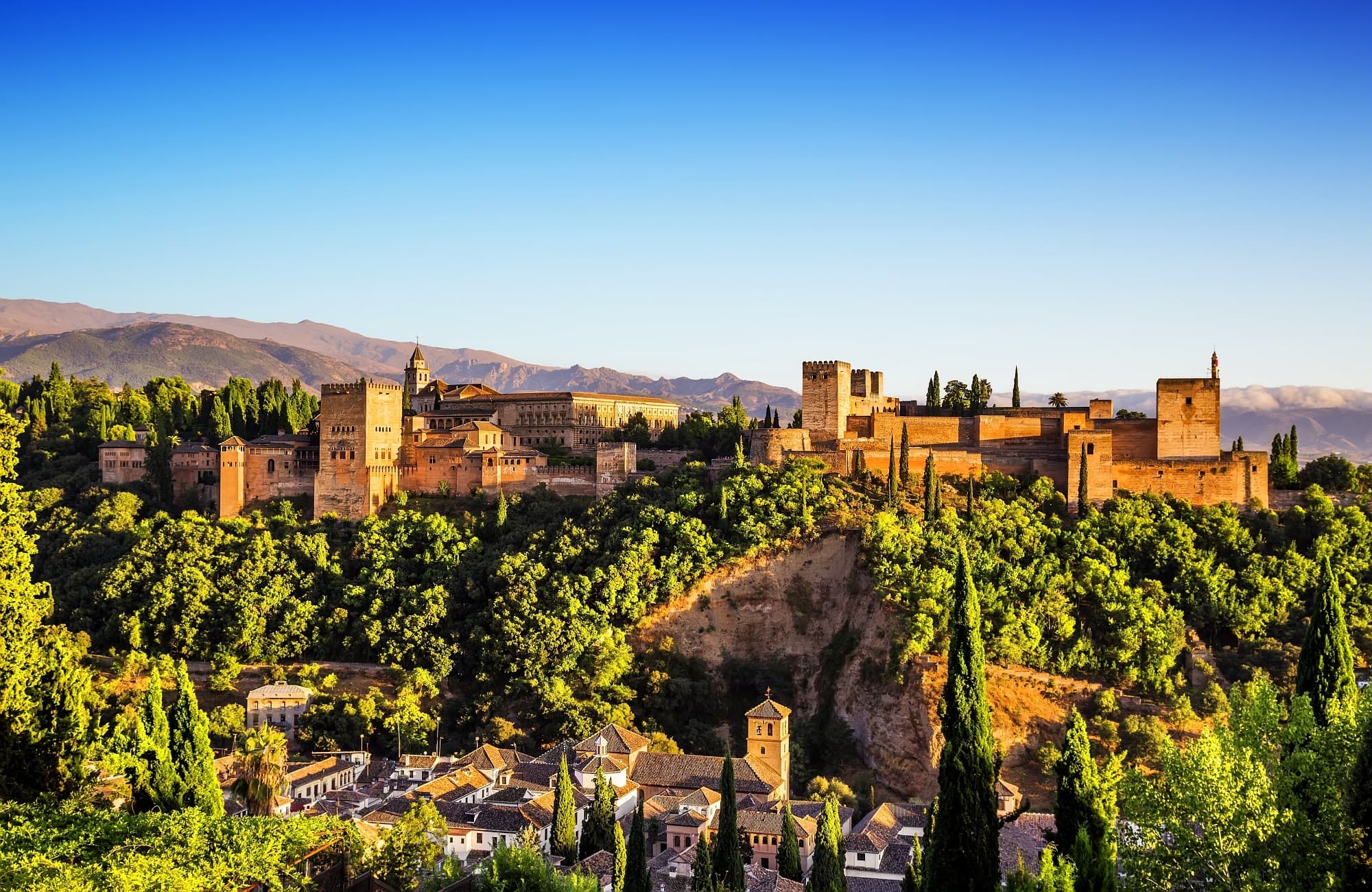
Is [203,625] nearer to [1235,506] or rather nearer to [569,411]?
[569,411]

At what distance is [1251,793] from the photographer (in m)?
13.6

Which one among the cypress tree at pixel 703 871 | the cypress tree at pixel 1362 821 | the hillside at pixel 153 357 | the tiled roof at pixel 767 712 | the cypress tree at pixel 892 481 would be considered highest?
the hillside at pixel 153 357

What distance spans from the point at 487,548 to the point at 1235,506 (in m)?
23.6

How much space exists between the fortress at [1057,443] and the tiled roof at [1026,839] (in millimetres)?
12914

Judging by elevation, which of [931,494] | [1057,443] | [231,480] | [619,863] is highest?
[1057,443]

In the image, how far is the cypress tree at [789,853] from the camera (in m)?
27.2

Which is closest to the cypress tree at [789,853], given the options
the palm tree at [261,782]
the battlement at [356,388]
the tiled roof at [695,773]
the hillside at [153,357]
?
the tiled roof at [695,773]

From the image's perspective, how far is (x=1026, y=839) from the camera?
2961 cm

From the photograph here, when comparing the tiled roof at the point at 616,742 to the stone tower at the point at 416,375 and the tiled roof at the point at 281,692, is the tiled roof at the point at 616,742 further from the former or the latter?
the stone tower at the point at 416,375

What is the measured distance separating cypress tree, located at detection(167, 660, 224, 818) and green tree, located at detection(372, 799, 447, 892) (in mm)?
4083

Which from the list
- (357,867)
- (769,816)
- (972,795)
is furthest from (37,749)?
(769,816)

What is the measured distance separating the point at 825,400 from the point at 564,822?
20.5 m

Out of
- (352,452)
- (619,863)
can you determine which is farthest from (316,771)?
(352,452)

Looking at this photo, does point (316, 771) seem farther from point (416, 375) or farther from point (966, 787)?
point (416, 375)
